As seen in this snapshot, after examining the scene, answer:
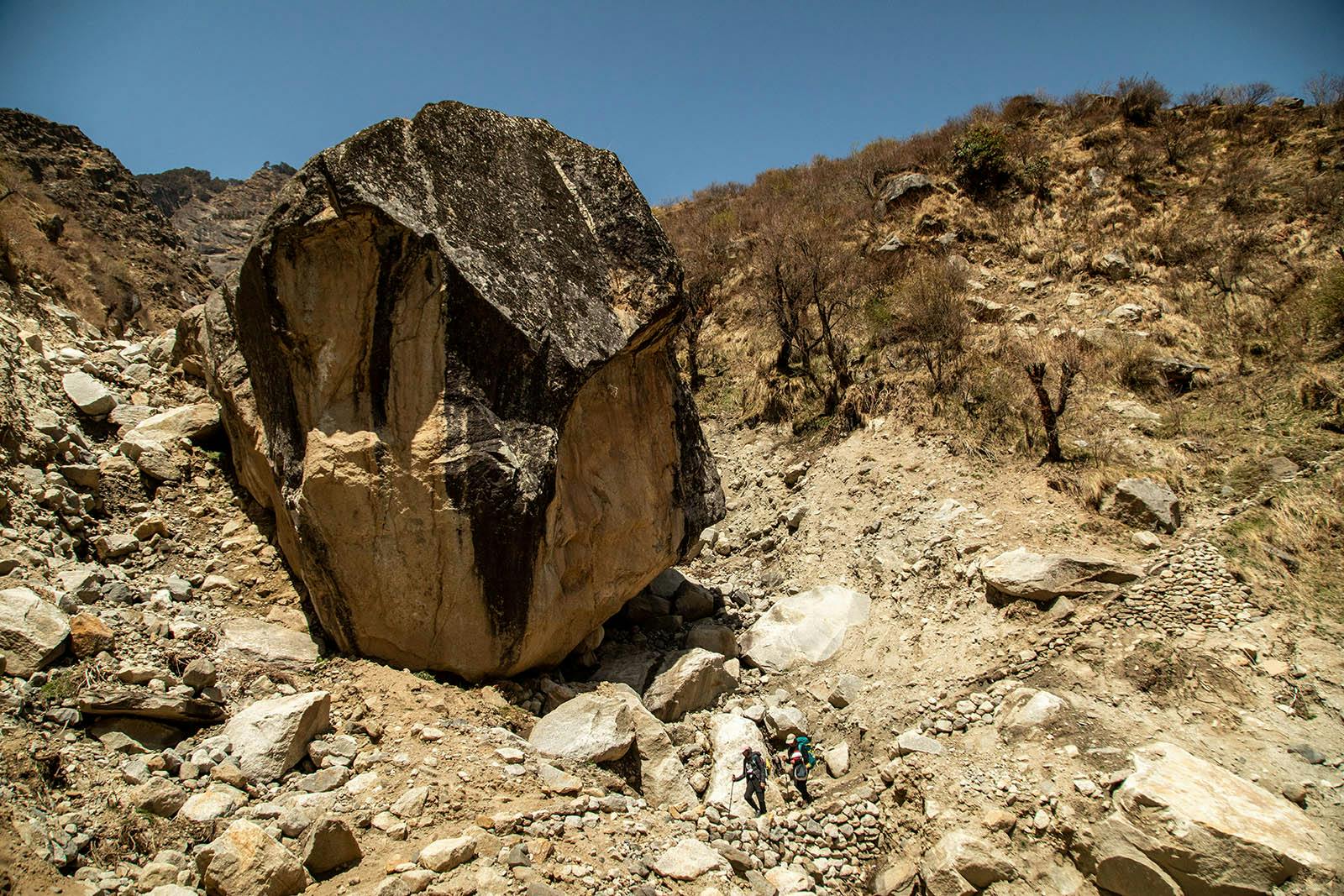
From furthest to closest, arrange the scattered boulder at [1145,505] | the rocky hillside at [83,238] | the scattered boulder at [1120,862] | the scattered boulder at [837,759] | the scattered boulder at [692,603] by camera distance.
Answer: the rocky hillside at [83,238] < the scattered boulder at [692,603] < the scattered boulder at [1145,505] < the scattered boulder at [837,759] < the scattered boulder at [1120,862]

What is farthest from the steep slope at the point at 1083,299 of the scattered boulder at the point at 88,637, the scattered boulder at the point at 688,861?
the scattered boulder at the point at 88,637

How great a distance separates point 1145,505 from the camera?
7773 mm

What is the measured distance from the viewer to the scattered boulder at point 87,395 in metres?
7.44

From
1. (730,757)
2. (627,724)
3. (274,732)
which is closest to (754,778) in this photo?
(730,757)

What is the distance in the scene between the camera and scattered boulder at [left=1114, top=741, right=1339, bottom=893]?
14.8 feet

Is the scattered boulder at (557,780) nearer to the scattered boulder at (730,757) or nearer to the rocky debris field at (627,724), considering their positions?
the rocky debris field at (627,724)

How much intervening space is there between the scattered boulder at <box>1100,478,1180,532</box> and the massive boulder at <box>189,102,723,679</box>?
6.12 m

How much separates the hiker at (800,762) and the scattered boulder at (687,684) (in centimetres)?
100

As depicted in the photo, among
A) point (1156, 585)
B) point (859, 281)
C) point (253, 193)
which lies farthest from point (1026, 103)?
point (253, 193)

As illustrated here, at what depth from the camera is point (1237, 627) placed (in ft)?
21.0

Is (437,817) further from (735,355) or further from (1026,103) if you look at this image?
(1026,103)

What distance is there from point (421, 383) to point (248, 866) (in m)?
3.78

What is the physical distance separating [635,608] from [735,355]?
8.56 m

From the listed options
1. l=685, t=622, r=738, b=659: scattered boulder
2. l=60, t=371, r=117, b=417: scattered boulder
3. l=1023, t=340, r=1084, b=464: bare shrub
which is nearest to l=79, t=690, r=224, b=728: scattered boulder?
l=60, t=371, r=117, b=417: scattered boulder
